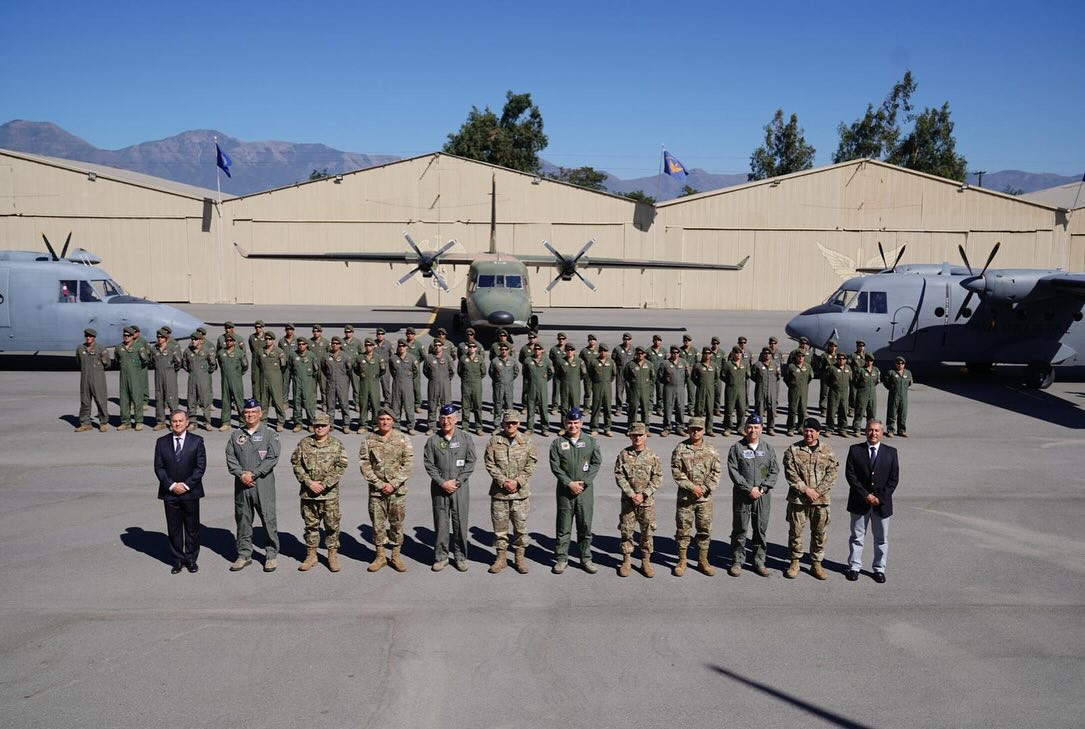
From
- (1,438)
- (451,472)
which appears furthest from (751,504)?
(1,438)

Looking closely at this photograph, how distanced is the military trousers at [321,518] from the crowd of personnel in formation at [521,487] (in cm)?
1

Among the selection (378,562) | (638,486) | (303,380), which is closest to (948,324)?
(638,486)

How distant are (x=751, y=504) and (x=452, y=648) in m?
3.25

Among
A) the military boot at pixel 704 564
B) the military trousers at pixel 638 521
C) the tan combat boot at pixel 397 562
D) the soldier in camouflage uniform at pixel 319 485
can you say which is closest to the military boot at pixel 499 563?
the tan combat boot at pixel 397 562

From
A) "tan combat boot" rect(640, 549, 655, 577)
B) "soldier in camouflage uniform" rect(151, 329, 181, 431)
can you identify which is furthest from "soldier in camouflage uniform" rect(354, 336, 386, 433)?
"tan combat boot" rect(640, 549, 655, 577)

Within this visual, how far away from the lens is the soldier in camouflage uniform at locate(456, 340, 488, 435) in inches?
520

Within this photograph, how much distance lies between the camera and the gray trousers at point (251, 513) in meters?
7.48

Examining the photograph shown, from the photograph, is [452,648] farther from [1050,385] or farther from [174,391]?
[1050,385]

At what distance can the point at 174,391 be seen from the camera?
13.7 m

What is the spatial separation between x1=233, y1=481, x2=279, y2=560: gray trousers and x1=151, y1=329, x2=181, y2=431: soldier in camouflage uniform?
22.8 ft

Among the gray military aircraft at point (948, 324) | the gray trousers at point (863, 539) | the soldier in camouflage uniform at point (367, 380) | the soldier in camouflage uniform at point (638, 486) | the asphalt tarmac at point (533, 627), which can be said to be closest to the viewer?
the asphalt tarmac at point (533, 627)

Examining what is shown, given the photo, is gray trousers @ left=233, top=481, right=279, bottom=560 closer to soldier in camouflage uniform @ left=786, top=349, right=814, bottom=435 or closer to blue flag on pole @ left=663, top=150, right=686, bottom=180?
soldier in camouflage uniform @ left=786, top=349, right=814, bottom=435

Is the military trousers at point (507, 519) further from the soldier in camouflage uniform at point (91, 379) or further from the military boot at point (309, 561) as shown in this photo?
the soldier in camouflage uniform at point (91, 379)

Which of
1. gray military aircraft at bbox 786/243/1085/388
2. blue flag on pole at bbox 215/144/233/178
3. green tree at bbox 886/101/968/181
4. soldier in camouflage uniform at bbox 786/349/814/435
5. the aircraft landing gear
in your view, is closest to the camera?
soldier in camouflage uniform at bbox 786/349/814/435
